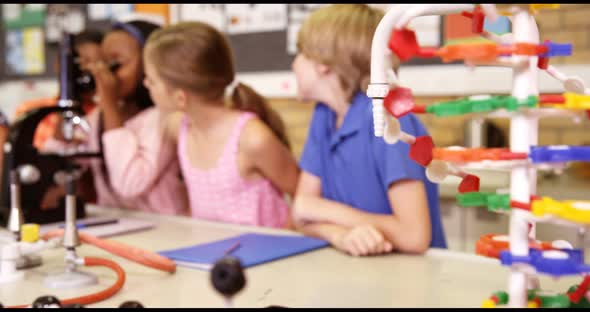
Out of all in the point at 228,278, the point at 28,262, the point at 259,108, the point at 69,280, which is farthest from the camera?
the point at 259,108

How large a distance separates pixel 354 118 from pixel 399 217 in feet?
0.82

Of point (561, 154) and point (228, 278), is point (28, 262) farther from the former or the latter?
point (561, 154)

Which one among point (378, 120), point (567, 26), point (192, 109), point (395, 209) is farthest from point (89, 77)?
point (567, 26)

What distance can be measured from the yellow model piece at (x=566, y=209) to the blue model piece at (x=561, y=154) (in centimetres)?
3

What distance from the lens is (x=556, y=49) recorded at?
0.46 meters

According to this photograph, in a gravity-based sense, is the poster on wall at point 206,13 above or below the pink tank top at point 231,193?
above

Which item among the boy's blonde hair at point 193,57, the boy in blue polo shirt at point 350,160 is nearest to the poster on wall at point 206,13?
the boy's blonde hair at point 193,57

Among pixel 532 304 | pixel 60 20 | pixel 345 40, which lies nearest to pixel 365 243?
pixel 345 40

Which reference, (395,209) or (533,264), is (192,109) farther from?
(533,264)

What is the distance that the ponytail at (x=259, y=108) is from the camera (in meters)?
1.60

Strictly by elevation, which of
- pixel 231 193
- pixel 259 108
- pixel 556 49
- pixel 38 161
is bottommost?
pixel 231 193

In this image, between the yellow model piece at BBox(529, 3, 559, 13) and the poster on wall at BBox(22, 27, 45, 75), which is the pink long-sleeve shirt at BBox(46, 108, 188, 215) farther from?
the poster on wall at BBox(22, 27, 45, 75)

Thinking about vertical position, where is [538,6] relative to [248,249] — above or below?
above

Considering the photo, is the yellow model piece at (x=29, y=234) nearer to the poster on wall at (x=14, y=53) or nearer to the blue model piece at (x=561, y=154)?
the blue model piece at (x=561, y=154)
